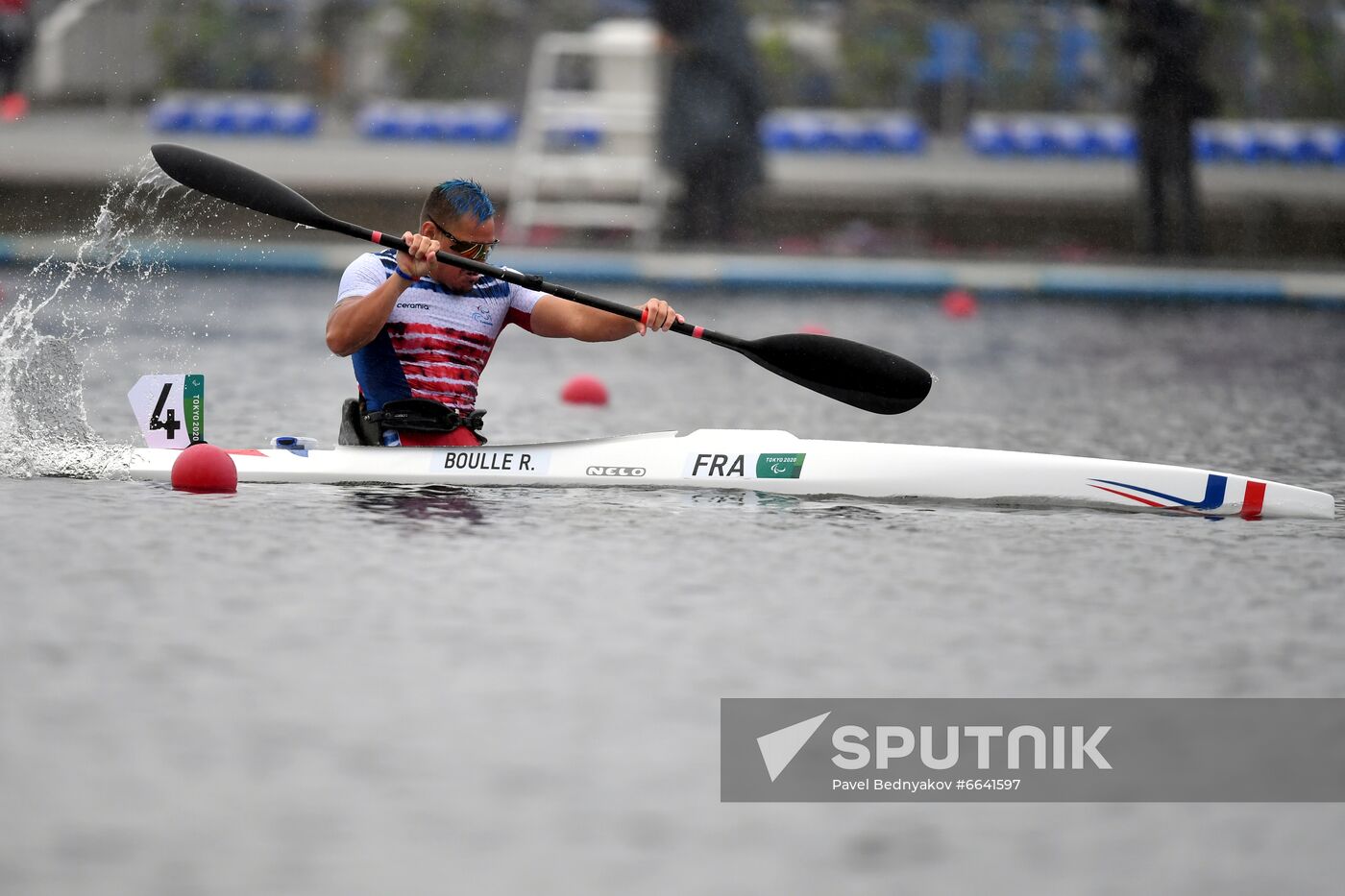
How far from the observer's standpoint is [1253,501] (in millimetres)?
6773

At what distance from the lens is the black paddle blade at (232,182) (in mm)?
7191

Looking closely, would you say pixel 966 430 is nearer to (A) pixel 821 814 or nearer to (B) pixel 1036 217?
(A) pixel 821 814

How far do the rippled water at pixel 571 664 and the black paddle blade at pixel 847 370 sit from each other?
582mm

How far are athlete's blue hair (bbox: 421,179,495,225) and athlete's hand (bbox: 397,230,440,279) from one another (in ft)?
0.81

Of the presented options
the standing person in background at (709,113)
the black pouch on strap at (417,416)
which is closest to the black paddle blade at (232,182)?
the black pouch on strap at (417,416)

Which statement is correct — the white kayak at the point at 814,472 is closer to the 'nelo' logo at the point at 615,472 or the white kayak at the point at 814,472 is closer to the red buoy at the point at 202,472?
the 'nelo' logo at the point at 615,472

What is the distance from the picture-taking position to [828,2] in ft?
74.7

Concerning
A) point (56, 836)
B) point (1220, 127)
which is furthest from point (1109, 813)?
point (1220, 127)

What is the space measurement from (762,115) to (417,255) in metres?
14.9

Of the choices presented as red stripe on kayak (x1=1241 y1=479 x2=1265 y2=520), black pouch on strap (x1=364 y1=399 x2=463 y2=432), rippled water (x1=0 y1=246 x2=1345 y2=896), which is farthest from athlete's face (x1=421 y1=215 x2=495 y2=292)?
red stripe on kayak (x1=1241 y1=479 x2=1265 y2=520)

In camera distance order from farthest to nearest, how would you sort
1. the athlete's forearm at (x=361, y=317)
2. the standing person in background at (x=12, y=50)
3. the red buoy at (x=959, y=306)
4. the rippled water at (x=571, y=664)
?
the standing person in background at (x=12, y=50)
the red buoy at (x=959, y=306)
the athlete's forearm at (x=361, y=317)
the rippled water at (x=571, y=664)

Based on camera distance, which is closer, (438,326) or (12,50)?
(438,326)

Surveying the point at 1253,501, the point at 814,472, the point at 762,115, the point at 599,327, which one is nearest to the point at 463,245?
the point at 599,327
